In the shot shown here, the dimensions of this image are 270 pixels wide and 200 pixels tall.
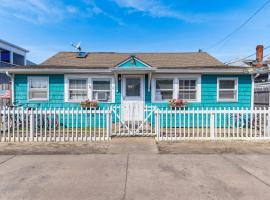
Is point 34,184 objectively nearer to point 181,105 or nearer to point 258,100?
point 181,105

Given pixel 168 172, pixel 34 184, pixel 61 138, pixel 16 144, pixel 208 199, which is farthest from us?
pixel 61 138

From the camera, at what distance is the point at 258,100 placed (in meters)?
13.6

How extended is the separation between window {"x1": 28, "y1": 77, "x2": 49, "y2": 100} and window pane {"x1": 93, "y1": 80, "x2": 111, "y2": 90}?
224cm

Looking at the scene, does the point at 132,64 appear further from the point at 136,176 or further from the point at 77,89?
the point at 136,176

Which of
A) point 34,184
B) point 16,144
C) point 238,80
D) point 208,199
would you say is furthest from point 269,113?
point 16,144

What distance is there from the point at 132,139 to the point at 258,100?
32.5 feet

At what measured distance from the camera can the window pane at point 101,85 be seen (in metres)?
10.6

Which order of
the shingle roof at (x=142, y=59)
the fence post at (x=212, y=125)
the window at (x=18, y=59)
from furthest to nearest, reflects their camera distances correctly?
the window at (x=18, y=59), the shingle roof at (x=142, y=59), the fence post at (x=212, y=125)

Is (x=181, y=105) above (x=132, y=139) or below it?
above

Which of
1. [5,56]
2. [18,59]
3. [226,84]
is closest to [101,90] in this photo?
[226,84]

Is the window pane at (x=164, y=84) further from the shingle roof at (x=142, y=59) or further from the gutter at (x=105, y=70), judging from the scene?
the shingle roof at (x=142, y=59)

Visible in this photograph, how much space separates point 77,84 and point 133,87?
2663mm

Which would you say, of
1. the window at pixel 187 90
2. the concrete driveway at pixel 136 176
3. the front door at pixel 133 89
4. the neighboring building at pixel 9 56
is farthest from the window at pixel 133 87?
the neighboring building at pixel 9 56

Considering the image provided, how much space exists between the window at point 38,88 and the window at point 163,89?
5203mm
